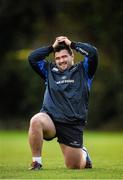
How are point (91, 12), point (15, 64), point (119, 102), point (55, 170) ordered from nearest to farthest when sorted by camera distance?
point (55, 170) → point (119, 102) → point (15, 64) → point (91, 12)

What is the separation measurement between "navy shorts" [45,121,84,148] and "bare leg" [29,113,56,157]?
219mm

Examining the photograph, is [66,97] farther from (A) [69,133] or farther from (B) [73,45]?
(B) [73,45]

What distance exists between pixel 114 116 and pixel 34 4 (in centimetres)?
836

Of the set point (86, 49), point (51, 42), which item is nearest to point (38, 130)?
point (86, 49)

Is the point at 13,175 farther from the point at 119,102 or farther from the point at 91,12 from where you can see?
the point at 91,12

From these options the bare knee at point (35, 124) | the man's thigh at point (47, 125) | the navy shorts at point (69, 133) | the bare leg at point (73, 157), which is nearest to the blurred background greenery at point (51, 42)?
the bare leg at point (73, 157)

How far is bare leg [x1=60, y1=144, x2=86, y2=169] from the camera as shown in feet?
48.4

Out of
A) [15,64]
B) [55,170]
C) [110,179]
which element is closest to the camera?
[110,179]

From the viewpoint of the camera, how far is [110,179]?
1243 centimetres

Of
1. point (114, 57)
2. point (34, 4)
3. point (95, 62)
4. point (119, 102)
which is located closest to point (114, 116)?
point (119, 102)

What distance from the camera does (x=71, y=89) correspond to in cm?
1441

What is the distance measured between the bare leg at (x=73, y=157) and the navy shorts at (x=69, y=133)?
0.28ft

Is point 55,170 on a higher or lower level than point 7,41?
lower

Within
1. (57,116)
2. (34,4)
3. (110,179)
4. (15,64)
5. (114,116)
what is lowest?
(110,179)
